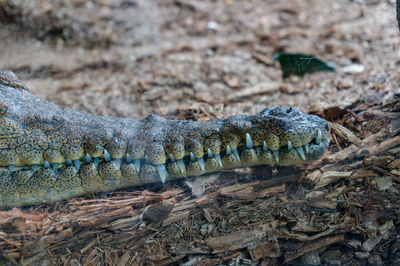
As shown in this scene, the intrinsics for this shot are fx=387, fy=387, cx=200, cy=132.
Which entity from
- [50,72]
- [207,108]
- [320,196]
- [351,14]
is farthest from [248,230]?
[351,14]

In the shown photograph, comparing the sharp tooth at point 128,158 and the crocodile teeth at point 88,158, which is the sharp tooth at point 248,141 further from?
the crocodile teeth at point 88,158

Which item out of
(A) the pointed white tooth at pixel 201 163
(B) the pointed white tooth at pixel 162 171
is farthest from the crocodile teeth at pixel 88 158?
(A) the pointed white tooth at pixel 201 163

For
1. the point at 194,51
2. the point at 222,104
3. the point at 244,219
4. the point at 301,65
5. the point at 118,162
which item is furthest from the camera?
the point at 194,51

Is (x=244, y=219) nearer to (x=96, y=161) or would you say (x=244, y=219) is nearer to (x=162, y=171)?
(x=162, y=171)

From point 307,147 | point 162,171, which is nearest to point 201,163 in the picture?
point 162,171

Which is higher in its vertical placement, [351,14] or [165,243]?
[351,14]

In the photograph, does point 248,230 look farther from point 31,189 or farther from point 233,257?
point 31,189

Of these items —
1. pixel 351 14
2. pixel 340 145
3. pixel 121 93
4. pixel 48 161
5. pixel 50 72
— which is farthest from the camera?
pixel 351 14
